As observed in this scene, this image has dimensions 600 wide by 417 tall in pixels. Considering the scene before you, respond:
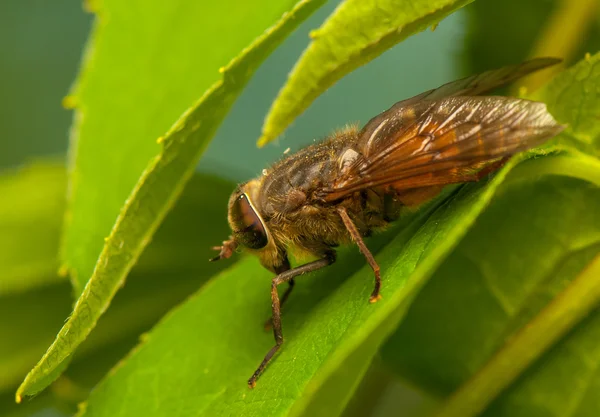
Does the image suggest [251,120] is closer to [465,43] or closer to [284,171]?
[465,43]

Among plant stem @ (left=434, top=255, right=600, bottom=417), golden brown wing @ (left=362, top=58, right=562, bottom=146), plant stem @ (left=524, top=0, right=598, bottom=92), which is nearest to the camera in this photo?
plant stem @ (left=434, top=255, right=600, bottom=417)

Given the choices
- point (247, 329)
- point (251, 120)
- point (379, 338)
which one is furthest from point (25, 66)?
point (379, 338)

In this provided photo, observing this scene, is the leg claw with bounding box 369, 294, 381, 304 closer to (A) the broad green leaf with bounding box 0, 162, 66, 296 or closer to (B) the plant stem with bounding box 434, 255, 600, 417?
(B) the plant stem with bounding box 434, 255, 600, 417

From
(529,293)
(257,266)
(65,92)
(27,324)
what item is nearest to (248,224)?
(257,266)

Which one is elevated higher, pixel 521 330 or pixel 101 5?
pixel 101 5

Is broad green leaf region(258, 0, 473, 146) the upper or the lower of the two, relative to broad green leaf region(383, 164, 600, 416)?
upper

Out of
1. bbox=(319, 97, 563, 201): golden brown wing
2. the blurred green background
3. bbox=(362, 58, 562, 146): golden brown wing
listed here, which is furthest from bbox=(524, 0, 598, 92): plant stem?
the blurred green background

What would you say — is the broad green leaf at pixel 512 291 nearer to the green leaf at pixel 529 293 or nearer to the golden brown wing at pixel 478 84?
the green leaf at pixel 529 293
